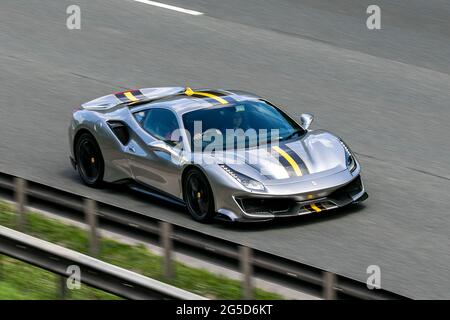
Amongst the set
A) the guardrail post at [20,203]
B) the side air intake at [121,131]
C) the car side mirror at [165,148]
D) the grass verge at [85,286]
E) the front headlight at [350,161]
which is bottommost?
the grass verge at [85,286]

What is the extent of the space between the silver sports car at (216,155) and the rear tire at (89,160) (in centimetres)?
1

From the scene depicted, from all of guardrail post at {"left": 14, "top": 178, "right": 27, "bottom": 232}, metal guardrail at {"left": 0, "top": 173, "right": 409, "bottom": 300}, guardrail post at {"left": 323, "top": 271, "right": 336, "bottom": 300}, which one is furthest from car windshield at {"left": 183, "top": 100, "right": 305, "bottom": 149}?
guardrail post at {"left": 323, "top": 271, "right": 336, "bottom": 300}

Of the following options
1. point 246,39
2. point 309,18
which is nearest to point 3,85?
point 246,39

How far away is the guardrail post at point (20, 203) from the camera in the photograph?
12.3m

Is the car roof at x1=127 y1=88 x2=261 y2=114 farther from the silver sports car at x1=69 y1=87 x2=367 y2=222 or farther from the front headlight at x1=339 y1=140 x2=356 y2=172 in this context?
the front headlight at x1=339 y1=140 x2=356 y2=172

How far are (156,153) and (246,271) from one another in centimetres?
357

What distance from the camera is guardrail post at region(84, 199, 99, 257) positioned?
1134 centimetres

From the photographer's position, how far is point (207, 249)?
34.1ft

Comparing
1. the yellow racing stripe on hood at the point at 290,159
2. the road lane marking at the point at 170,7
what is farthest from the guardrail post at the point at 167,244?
the road lane marking at the point at 170,7

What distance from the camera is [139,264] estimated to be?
1124 cm

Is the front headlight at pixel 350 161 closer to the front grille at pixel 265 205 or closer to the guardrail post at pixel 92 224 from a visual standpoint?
the front grille at pixel 265 205

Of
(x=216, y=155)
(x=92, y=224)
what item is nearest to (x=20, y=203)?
(x=92, y=224)
